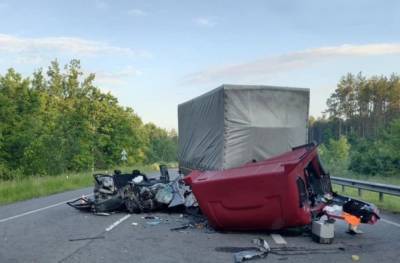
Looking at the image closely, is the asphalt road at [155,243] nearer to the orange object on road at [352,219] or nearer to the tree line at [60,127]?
the orange object on road at [352,219]

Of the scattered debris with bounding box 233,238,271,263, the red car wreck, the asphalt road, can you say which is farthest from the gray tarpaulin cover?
the scattered debris with bounding box 233,238,271,263

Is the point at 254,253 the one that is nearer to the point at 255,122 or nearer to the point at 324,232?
the point at 324,232

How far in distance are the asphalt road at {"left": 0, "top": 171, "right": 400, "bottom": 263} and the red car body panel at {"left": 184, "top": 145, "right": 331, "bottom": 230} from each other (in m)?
0.30

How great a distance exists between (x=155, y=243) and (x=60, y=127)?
45.2 metres

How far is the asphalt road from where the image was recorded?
6.39m

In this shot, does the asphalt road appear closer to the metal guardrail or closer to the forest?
the metal guardrail

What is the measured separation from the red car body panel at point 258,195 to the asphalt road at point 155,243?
0.30 metres

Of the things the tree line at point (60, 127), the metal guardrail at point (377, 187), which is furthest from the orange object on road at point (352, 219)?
the tree line at point (60, 127)

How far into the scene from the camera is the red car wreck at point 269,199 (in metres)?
7.77

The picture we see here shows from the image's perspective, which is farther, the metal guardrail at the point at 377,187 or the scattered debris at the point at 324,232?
the metal guardrail at the point at 377,187

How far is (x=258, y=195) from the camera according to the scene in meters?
7.95

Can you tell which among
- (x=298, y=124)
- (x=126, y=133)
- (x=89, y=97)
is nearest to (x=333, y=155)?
(x=126, y=133)

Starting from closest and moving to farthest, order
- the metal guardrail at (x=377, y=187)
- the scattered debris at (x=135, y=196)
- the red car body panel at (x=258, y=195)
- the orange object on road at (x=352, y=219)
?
the red car body panel at (x=258, y=195), the orange object on road at (x=352, y=219), the scattered debris at (x=135, y=196), the metal guardrail at (x=377, y=187)

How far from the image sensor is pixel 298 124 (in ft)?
33.3
